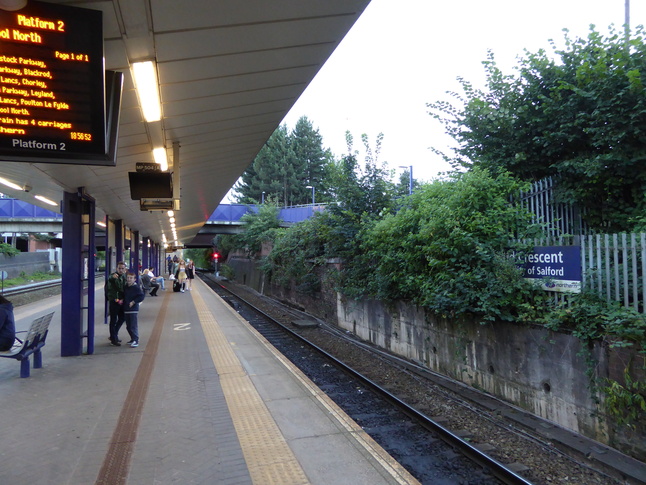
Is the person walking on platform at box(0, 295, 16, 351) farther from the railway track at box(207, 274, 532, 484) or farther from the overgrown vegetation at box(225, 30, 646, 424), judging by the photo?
the overgrown vegetation at box(225, 30, 646, 424)

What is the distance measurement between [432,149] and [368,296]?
4.19m

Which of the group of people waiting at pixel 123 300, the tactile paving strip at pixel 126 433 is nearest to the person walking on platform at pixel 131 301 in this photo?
the group of people waiting at pixel 123 300

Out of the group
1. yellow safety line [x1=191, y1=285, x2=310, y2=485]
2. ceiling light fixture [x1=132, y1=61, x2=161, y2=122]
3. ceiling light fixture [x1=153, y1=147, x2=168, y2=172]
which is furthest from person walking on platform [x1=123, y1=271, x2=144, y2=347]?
ceiling light fixture [x1=132, y1=61, x2=161, y2=122]

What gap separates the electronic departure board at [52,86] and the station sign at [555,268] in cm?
568

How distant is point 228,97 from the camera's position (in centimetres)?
545

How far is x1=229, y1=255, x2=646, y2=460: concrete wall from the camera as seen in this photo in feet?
15.9

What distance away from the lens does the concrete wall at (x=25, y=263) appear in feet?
102

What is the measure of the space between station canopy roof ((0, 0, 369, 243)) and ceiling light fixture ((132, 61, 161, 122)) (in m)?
0.08

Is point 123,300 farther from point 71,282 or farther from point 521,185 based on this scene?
point 521,185

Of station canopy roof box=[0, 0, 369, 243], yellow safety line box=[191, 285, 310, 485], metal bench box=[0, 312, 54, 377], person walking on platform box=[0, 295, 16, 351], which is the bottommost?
yellow safety line box=[191, 285, 310, 485]

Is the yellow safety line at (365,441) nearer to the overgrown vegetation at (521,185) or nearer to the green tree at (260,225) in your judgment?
the overgrown vegetation at (521,185)

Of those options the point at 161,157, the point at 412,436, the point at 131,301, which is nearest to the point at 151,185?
the point at 161,157

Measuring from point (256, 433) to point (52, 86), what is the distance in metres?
3.63

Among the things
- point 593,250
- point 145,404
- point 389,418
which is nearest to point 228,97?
point 145,404
